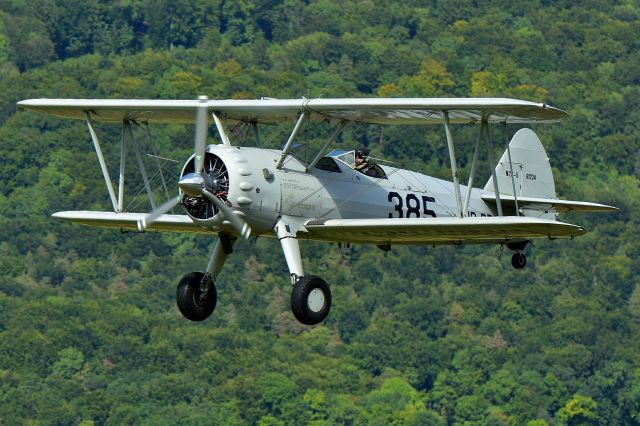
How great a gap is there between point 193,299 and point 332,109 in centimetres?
331

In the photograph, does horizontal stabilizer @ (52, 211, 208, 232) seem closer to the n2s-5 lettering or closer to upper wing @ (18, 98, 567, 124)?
upper wing @ (18, 98, 567, 124)

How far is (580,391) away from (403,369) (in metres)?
10.3

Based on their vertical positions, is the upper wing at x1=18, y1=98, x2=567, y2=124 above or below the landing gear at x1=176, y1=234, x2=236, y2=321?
above

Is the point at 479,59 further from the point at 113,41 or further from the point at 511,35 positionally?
the point at 113,41

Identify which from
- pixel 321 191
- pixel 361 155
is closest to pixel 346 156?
pixel 361 155

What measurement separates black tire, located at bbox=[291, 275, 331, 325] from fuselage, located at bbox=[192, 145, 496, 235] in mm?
951

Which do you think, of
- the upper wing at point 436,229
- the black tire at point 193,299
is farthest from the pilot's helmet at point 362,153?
the black tire at point 193,299

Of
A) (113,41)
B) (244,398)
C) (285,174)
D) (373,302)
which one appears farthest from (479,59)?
(285,174)

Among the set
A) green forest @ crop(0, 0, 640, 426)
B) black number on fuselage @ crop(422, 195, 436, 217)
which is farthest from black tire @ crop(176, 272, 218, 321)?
green forest @ crop(0, 0, 640, 426)

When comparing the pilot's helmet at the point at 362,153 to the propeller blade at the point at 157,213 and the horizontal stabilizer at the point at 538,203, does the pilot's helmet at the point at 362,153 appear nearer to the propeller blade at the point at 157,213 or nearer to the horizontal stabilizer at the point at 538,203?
the propeller blade at the point at 157,213

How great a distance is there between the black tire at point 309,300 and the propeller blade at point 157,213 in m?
1.95

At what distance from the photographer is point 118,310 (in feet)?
412

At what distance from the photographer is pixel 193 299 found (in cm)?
2919

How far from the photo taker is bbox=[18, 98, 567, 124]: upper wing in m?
27.8
